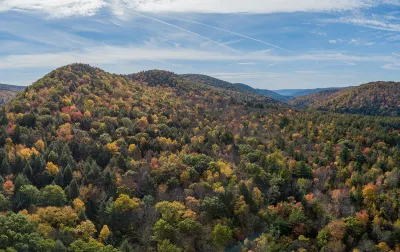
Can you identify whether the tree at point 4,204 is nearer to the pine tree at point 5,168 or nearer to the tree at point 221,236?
the pine tree at point 5,168

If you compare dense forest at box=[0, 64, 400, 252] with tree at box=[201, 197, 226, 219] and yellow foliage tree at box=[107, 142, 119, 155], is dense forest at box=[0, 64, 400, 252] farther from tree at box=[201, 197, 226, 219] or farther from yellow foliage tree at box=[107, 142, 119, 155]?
yellow foliage tree at box=[107, 142, 119, 155]

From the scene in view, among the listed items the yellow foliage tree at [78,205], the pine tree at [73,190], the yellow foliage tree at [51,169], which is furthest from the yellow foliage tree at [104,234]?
the yellow foliage tree at [51,169]

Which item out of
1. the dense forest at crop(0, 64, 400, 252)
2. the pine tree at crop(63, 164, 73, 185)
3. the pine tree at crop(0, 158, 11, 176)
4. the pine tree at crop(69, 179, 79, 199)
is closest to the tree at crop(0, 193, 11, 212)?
the dense forest at crop(0, 64, 400, 252)

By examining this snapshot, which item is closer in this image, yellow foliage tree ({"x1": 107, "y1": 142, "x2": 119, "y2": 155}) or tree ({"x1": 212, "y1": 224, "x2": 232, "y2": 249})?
tree ({"x1": 212, "y1": 224, "x2": 232, "y2": 249})

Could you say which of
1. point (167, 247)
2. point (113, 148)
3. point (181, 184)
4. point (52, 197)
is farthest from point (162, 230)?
point (113, 148)

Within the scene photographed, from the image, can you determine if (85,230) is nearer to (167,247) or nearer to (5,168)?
(167,247)

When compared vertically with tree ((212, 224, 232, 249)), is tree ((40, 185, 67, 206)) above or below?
above

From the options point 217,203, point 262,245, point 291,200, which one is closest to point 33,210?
point 217,203
